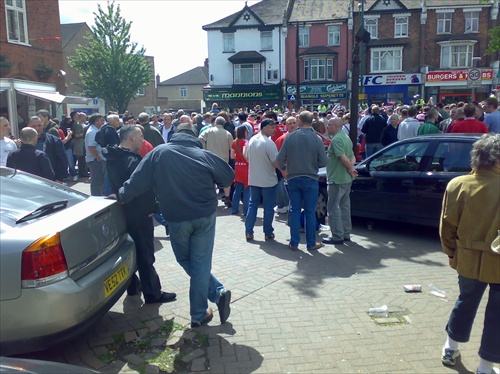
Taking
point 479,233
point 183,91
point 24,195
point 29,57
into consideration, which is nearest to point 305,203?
point 479,233

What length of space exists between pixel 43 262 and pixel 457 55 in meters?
42.5

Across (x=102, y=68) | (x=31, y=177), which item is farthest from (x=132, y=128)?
(x=102, y=68)

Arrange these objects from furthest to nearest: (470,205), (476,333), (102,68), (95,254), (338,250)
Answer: (102,68), (338,250), (476,333), (95,254), (470,205)

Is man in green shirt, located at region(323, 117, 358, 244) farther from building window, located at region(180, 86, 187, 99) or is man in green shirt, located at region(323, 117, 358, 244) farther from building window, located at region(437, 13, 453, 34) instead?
building window, located at region(180, 86, 187, 99)

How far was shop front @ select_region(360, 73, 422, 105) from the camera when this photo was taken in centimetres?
4000

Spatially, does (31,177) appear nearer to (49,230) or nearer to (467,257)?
(49,230)

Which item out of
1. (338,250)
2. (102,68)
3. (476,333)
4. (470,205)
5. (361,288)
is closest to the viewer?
(470,205)

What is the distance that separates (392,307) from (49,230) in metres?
3.36

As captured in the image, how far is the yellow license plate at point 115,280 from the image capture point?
394 cm

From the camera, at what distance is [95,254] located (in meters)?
3.94

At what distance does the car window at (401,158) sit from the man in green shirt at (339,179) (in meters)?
0.82

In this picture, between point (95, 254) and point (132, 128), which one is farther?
point (132, 128)

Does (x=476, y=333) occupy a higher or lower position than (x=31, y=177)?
lower

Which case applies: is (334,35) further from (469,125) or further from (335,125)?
(335,125)
